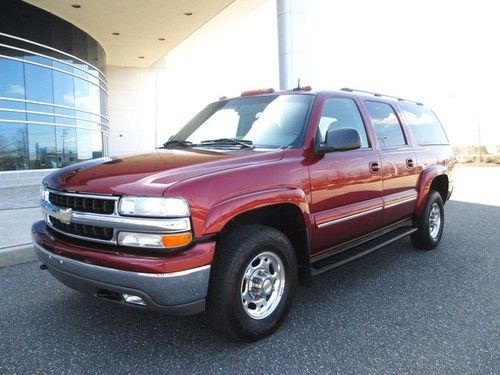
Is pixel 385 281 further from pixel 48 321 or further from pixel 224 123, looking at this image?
pixel 48 321

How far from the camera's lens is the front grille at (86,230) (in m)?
2.78

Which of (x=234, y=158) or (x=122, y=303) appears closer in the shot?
(x=122, y=303)

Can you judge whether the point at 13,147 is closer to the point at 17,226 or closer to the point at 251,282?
the point at 17,226

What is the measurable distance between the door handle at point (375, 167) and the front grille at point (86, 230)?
8.46 feet

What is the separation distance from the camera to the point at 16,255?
511cm

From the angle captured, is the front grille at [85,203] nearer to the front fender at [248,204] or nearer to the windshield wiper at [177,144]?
the front fender at [248,204]

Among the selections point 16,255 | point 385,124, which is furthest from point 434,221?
point 16,255

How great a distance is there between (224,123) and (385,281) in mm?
2273

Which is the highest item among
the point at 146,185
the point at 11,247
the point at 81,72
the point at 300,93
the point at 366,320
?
the point at 81,72

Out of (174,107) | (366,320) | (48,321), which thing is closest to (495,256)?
(366,320)

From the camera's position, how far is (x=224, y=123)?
165 inches

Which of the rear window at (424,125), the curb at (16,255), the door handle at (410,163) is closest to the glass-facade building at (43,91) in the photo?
the curb at (16,255)

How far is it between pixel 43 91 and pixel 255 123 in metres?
13.1

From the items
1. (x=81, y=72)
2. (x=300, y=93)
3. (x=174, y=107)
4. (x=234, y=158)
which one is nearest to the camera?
(x=234, y=158)
